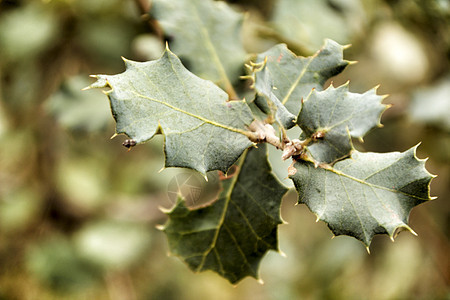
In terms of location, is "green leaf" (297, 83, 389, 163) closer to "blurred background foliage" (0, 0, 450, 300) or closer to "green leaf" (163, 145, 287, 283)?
"green leaf" (163, 145, 287, 283)

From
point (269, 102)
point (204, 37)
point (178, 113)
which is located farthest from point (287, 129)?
point (204, 37)

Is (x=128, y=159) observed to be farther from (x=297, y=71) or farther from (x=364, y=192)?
(x=364, y=192)

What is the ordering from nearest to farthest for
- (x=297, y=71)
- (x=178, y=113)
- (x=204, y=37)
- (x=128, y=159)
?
(x=178, y=113)
(x=297, y=71)
(x=204, y=37)
(x=128, y=159)

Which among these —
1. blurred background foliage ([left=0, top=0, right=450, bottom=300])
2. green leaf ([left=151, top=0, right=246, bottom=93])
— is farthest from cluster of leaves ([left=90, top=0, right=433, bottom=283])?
blurred background foliage ([left=0, top=0, right=450, bottom=300])

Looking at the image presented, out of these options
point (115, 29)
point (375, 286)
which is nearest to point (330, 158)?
point (115, 29)

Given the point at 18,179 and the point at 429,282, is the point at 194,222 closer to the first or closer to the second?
the point at 18,179

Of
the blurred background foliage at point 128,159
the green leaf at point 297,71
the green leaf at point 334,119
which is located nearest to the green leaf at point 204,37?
the green leaf at point 297,71
